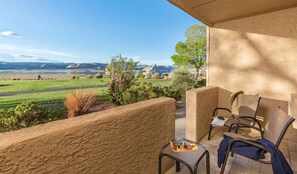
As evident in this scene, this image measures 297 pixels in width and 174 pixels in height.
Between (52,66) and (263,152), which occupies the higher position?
(52,66)

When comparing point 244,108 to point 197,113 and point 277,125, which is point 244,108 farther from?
point 277,125

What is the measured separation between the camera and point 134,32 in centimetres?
2981

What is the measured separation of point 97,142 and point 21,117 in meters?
Answer: 3.14

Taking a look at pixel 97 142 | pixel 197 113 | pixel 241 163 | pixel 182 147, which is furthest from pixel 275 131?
pixel 97 142

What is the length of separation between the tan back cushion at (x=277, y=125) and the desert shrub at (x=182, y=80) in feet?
17.4

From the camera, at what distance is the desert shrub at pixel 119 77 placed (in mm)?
5742

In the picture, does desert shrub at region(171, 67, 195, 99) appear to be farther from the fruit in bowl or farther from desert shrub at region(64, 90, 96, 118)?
the fruit in bowl

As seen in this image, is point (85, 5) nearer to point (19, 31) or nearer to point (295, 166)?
point (19, 31)

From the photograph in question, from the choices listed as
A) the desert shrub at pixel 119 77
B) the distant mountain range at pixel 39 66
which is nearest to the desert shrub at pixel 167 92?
the desert shrub at pixel 119 77

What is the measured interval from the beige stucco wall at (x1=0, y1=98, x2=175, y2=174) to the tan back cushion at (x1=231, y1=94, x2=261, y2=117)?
6.50 ft

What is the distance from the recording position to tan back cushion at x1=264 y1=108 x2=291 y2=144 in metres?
1.89

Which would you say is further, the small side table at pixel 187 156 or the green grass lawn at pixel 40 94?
the green grass lawn at pixel 40 94

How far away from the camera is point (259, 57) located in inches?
146

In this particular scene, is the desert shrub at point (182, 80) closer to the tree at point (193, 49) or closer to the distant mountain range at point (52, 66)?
the tree at point (193, 49)
